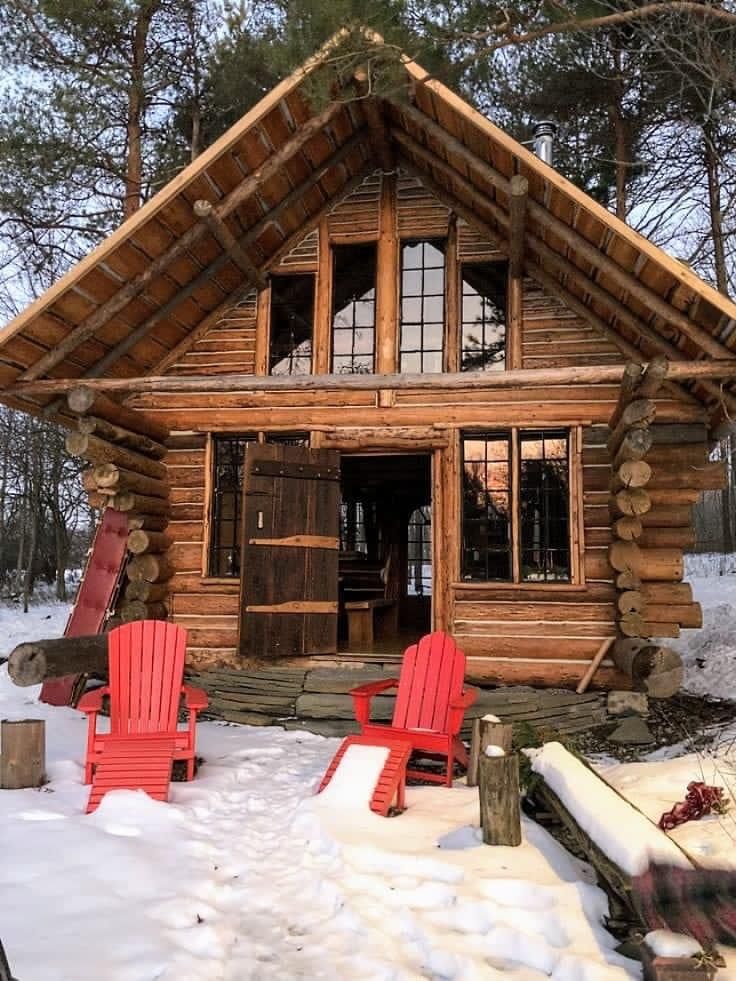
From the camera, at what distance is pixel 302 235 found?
351 inches

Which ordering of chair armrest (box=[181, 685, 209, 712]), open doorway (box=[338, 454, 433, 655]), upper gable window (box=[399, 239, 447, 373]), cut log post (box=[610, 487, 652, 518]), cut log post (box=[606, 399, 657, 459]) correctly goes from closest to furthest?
chair armrest (box=[181, 685, 209, 712])
cut log post (box=[606, 399, 657, 459])
cut log post (box=[610, 487, 652, 518])
upper gable window (box=[399, 239, 447, 373])
open doorway (box=[338, 454, 433, 655])

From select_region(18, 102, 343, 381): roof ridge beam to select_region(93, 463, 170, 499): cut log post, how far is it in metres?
1.19

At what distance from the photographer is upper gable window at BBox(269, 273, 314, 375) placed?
28.9ft

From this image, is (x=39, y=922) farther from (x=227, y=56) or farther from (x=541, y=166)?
(x=227, y=56)

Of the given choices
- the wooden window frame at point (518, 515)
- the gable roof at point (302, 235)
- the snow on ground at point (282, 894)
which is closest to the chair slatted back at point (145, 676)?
the snow on ground at point (282, 894)

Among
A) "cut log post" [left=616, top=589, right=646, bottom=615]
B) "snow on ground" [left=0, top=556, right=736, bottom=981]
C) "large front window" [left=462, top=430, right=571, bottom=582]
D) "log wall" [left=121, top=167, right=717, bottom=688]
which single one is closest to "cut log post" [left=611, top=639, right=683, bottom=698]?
"cut log post" [left=616, top=589, right=646, bottom=615]

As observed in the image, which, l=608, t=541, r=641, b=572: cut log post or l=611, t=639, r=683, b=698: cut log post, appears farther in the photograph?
l=608, t=541, r=641, b=572: cut log post

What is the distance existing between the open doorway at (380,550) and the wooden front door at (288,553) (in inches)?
54.6

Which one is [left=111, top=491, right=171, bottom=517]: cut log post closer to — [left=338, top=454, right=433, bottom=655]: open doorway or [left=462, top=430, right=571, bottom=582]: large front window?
[left=338, top=454, right=433, bottom=655]: open doorway

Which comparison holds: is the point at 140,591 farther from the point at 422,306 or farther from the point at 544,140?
the point at 544,140

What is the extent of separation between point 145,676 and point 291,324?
188 inches

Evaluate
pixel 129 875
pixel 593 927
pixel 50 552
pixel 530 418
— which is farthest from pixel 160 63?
pixel 50 552

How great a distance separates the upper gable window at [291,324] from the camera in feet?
28.9

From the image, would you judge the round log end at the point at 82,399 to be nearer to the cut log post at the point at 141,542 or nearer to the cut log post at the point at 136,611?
the cut log post at the point at 141,542
